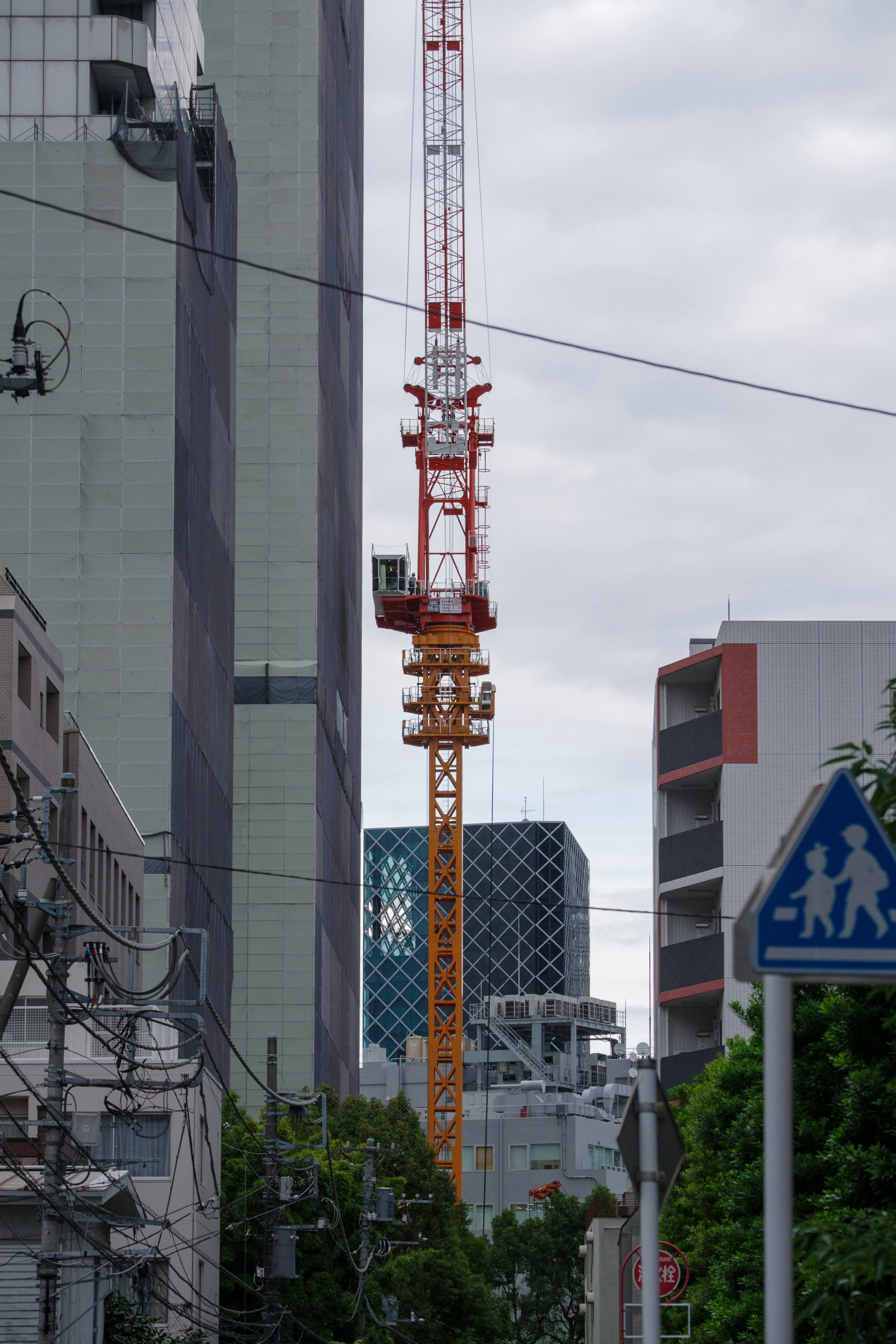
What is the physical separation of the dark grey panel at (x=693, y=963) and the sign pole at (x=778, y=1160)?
187ft

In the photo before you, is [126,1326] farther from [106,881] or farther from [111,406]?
[111,406]

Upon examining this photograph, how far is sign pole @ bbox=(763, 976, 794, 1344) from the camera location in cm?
645

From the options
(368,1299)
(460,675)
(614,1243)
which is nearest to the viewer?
(368,1299)

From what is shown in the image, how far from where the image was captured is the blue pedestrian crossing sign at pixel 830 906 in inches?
251

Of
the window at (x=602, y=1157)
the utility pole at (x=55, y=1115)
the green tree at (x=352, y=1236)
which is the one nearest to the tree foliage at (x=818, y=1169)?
the utility pole at (x=55, y=1115)

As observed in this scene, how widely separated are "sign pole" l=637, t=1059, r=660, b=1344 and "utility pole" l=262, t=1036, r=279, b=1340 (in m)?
30.4

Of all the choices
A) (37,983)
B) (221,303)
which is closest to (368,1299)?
(37,983)

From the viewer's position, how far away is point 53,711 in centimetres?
5172

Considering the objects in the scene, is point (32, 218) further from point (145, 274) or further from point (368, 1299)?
point (368, 1299)

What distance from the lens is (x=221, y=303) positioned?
76562 mm

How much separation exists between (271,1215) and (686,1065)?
1080 inches

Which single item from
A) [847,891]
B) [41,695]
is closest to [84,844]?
[41,695]

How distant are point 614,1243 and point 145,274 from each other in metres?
32.5

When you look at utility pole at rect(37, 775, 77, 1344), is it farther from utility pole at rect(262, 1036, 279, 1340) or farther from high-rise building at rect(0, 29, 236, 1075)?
high-rise building at rect(0, 29, 236, 1075)
